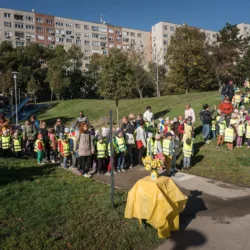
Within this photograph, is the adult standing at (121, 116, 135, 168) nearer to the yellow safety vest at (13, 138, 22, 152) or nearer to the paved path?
the paved path

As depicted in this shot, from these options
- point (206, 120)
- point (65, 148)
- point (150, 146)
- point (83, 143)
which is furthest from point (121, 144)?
point (206, 120)

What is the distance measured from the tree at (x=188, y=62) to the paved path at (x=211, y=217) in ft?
99.5

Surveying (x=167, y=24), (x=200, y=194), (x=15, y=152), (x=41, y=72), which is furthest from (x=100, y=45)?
(x=200, y=194)

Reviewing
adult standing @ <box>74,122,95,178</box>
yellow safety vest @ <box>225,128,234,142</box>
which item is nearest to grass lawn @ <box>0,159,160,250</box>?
adult standing @ <box>74,122,95,178</box>

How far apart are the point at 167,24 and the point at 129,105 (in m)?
60.6

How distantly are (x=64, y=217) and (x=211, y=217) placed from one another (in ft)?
11.1

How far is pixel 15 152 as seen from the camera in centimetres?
1313

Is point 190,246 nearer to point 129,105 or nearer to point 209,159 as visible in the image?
point 209,159

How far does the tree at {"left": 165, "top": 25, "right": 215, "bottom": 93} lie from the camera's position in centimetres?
3759

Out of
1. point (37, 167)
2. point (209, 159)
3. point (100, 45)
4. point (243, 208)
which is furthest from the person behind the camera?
point (100, 45)

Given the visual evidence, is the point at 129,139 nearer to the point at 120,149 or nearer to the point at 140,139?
the point at 140,139

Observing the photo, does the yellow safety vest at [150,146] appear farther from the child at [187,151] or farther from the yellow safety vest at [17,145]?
the yellow safety vest at [17,145]

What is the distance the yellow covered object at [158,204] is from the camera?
5.52 metres

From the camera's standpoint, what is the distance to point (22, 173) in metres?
10.4
